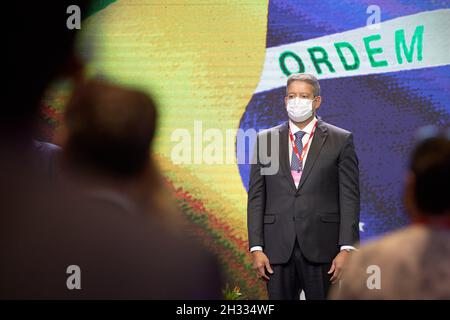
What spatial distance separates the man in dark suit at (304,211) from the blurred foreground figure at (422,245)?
1.83 m

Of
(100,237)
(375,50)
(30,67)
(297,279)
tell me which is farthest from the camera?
(375,50)

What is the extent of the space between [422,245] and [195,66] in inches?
122

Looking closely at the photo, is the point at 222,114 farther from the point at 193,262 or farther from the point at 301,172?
the point at 193,262

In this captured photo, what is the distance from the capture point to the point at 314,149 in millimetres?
3703

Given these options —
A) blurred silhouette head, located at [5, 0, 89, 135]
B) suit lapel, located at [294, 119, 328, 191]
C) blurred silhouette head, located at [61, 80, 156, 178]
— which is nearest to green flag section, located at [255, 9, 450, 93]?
suit lapel, located at [294, 119, 328, 191]

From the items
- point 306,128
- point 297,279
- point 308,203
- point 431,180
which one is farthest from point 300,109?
point 431,180

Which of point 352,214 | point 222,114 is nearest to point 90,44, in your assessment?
point 222,114

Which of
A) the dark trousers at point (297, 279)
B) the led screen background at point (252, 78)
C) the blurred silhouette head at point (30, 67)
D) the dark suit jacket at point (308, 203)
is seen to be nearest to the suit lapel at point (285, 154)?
the dark suit jacket at point (308, 203)

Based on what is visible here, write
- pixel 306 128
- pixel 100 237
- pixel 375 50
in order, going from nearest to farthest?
1. pixel 100 237
2. pixel 306 128
3. pixel 375 50

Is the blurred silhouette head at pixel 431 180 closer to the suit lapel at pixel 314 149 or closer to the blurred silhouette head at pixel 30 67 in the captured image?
the blurred silhouette head at pixel 30 67

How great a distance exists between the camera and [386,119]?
15.2 feet

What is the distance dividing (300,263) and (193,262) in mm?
2174

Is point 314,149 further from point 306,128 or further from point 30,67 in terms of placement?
point 30,67

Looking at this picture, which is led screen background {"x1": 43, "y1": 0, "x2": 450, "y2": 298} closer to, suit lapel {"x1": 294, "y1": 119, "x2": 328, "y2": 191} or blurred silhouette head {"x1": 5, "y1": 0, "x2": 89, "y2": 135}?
suit lapel {"x1": 294, "y1": 119, "x2": 328, "y2": 191}
